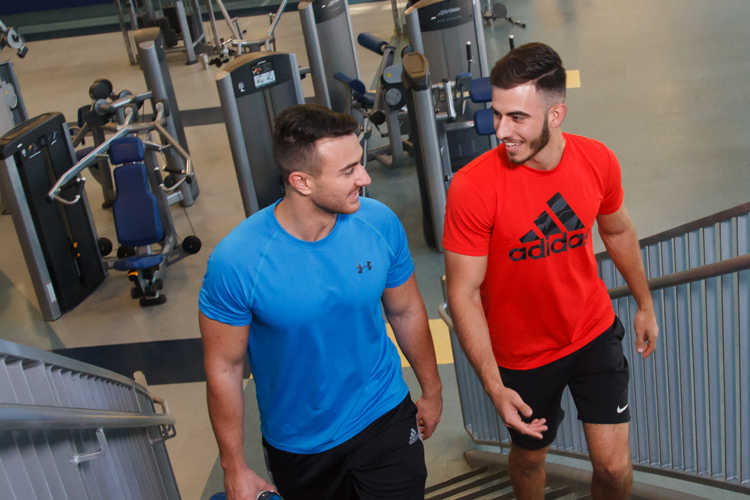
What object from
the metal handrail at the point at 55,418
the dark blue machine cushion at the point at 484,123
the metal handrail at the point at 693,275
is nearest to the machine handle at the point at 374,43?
the dark blue machine cushion at the point at 484,123

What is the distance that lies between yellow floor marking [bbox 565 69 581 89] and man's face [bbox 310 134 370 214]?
22.1ft

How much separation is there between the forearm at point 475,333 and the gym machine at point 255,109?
10.4 feet

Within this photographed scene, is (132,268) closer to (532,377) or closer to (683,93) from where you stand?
(532,377)

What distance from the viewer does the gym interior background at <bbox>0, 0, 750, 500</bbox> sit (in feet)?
13.6

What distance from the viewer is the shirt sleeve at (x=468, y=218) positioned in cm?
205

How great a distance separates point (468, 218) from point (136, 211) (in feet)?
12.1

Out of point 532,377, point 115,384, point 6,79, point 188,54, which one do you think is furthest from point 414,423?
point 188,54

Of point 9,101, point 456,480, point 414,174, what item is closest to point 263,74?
point 414,174

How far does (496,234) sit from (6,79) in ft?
20.3

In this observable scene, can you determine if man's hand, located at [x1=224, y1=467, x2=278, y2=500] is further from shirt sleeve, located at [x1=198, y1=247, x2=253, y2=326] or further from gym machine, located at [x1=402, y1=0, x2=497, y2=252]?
gym machine, located at [x1=402, y1=0, x2=497, y2=252]

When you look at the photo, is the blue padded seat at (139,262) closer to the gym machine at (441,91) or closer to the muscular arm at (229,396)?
the gym machine at (441,91)

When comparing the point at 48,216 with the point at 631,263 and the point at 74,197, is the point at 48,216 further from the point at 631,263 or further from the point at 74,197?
the point at 631,263

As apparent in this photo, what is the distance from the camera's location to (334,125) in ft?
6.36

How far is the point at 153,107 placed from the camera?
609 cm
